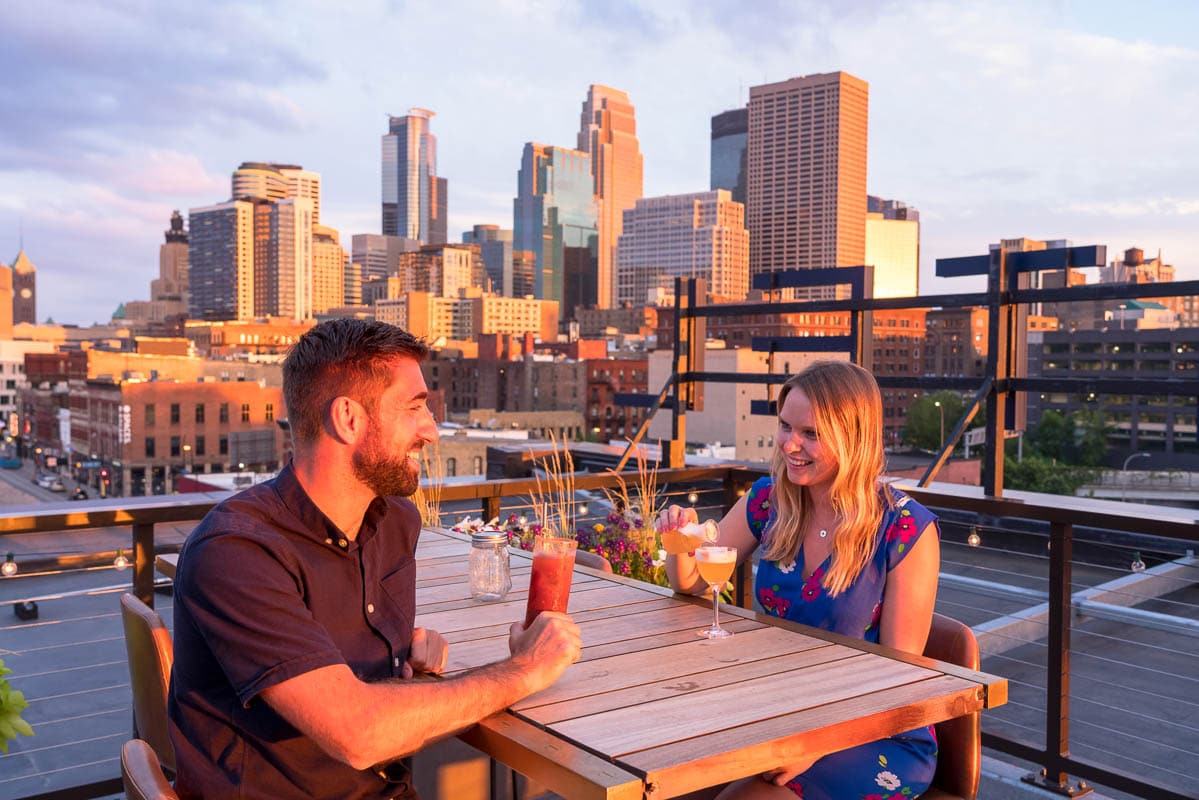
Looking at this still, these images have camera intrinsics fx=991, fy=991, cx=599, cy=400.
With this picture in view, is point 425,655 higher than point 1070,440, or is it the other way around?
point 425,655

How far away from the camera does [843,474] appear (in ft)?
7.39

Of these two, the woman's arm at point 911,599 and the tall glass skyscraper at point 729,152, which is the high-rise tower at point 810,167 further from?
the woman's arm at point 911,599

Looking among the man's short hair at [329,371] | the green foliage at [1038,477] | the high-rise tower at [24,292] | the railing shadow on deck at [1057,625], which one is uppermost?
the high-rise tower at [24,292]

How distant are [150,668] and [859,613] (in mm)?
1452

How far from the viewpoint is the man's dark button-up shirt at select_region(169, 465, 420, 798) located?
1.37m

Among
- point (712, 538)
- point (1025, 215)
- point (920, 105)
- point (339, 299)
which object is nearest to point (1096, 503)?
point (712, 538)

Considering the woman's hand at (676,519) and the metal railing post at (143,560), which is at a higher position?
the woman's hand at (676,519)

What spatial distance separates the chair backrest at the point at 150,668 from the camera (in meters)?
1.89

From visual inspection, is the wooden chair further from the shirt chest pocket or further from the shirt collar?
the shirt collar

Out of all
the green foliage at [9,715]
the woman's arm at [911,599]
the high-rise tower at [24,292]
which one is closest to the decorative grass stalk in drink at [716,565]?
the woman's arm at [911,599]

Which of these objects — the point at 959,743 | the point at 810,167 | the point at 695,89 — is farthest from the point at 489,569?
the point at 695,89

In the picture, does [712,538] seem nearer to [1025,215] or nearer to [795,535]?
[795,535]

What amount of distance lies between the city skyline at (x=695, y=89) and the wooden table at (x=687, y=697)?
13.7 meters

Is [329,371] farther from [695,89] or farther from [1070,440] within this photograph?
[695,89]
